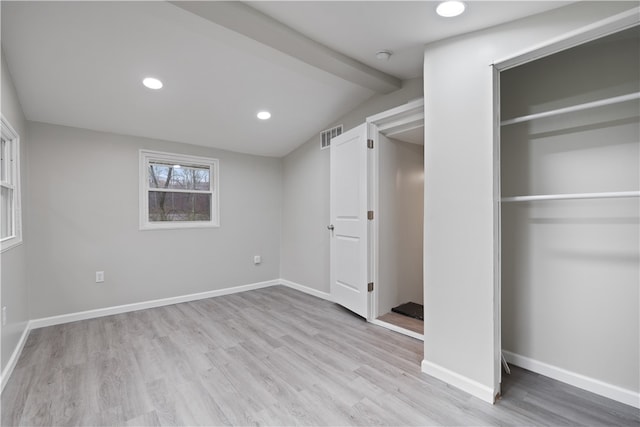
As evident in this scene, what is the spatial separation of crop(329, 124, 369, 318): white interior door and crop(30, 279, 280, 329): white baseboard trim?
5.13ft

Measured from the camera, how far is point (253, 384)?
6.58 ft

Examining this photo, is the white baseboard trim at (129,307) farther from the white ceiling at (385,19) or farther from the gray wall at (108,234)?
the white ceiling at (385,19)

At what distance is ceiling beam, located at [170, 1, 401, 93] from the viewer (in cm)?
179

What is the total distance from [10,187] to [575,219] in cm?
428

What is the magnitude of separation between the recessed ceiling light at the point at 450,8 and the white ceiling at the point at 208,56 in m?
0.05

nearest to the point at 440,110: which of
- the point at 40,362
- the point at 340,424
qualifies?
the point at 340,424

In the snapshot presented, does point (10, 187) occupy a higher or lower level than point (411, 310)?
higher

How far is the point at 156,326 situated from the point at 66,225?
4.78ft

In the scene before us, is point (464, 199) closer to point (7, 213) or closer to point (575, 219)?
point (575, 219)

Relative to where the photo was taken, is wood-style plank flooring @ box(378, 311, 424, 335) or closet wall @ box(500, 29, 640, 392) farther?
wood-style plank flooring @ box(378, 311, 424, 335)

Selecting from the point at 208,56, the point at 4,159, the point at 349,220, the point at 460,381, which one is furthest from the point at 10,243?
the point at 460,381

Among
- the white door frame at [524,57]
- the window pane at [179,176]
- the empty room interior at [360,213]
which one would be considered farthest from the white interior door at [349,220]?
the window pane at [179,176]

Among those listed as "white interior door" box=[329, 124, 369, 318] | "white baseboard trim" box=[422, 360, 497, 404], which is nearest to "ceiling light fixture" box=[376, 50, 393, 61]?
"white interior door" box=[329, 124, 369, 318]

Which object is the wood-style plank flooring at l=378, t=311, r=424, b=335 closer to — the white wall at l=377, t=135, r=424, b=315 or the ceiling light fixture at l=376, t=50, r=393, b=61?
the white wall at l=377, t=135, r=424, b=315
